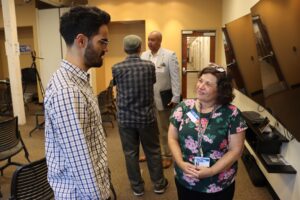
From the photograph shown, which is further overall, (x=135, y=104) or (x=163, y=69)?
(x=163, y=69)

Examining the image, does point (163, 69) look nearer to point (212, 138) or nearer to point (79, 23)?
point (212, 138)

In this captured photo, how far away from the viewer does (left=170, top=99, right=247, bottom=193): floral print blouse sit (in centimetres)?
157

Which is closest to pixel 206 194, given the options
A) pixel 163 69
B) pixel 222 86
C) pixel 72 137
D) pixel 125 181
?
pixel 222 86

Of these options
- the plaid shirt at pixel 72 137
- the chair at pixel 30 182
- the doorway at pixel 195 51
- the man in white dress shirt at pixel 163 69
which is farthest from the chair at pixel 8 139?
the doorway at pixel 195 51

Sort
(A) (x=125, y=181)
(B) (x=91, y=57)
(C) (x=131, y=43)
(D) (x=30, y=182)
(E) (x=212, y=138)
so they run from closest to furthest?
1. (B) (x=91, y=57)
2. (E) (x=212, y=138)
3. (D) (x=30, y=182)
4. (C) (x=131, y=43)
5. (A) (x=125, y=181)

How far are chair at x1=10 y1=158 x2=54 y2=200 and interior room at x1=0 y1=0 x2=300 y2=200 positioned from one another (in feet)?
0.20

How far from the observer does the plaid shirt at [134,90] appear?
8.25 ft

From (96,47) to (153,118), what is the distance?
1.59m

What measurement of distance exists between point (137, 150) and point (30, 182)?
116cm

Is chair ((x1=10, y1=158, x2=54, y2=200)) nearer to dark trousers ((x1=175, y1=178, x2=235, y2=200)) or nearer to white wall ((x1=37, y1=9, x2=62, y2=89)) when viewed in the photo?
dark trousers ((x1=175, y1=178, x2=235, y2=200))

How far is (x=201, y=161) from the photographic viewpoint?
1.60 metres

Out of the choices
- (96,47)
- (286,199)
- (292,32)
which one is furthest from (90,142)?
(286,199)

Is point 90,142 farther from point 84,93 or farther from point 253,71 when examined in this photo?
point 253,71

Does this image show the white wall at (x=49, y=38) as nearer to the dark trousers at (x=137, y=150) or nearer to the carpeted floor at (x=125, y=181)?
the carpeted floor at (x=125, y=181)
